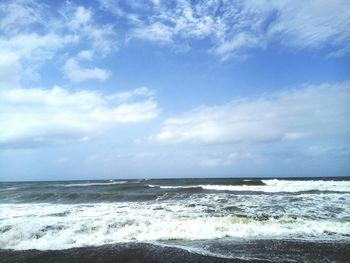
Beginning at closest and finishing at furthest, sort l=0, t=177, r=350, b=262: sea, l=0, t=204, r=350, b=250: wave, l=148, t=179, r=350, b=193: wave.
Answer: l=0, t=177, r=350, b=262: sea, l=0, t=204, r=350, b=250: wave, l=148, t=179, r=350, b=193: wave

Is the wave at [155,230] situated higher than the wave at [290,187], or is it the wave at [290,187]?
the wave at [290,187]

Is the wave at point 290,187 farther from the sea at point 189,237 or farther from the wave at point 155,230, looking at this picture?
the wave at point 155,230

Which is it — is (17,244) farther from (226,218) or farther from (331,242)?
(331,242)

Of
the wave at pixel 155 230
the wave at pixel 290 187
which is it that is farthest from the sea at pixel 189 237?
the wave at pixel 290 187

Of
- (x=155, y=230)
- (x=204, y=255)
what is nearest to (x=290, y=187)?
(x=155, y=230)

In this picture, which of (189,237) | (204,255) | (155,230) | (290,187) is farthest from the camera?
(290,187)

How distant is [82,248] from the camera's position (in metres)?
9.83

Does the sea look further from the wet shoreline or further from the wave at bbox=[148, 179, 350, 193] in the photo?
the wave at bbox=[148, 179, 350, 193]

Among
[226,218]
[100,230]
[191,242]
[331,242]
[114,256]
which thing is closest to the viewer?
[114,256]

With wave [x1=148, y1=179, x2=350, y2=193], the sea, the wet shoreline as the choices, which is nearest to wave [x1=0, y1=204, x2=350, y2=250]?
the sea

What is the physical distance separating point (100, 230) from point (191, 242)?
13.2 ft

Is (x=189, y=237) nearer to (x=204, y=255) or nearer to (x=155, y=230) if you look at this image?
(x=155, y=230)

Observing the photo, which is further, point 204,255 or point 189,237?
point 189,237

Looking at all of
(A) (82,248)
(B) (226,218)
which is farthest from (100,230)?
(B) (226,218)
